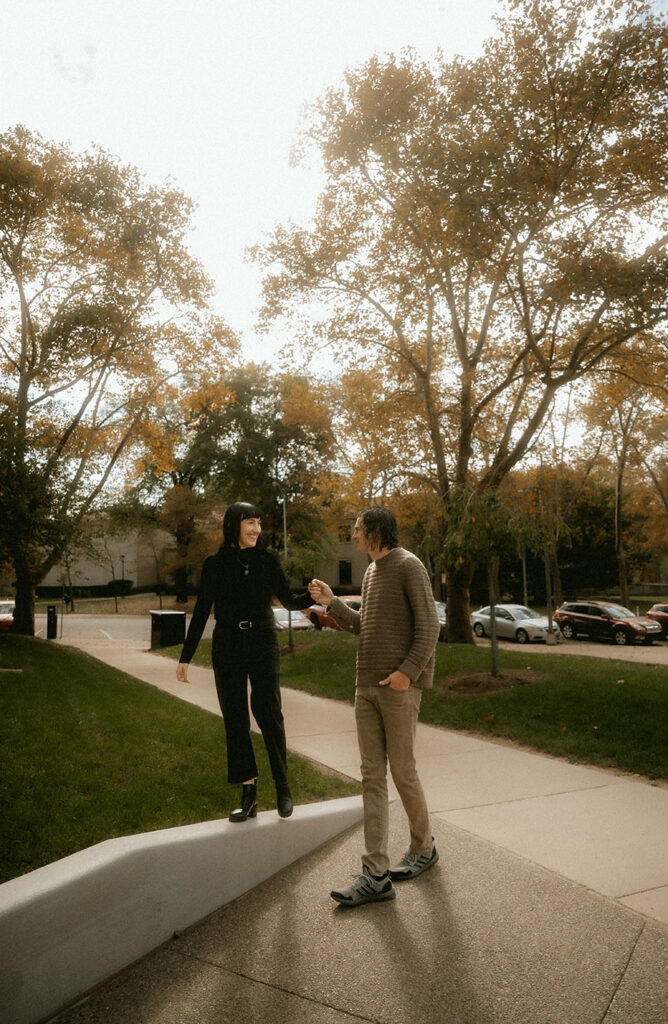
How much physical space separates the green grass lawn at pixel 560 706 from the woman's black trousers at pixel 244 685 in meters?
3.98

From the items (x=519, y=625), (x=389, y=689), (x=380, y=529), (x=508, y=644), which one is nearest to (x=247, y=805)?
(x=389, y=689)

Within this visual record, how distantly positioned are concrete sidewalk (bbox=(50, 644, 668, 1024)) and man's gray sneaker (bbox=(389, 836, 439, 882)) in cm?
5

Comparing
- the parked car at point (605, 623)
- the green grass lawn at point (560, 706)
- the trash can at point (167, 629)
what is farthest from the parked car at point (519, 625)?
the green grass lawn at point (560, 706)

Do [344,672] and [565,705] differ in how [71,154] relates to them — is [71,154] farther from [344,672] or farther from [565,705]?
[565,705]

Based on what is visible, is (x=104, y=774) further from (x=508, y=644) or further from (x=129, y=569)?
(x=129, y=569)

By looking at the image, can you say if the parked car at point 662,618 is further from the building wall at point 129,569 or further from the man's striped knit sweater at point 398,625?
the building wall at point 129,569

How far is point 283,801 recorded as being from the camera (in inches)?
173

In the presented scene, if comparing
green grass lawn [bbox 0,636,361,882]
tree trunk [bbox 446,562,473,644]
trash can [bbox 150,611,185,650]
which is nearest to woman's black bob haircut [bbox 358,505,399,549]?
green grass lawn [bbox 0,636,361,882]

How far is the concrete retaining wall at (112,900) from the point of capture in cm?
279

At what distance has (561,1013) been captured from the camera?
2.78 m

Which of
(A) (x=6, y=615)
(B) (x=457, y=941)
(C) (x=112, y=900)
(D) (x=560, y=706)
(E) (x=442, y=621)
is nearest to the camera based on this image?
(C) (x=112, y=900)

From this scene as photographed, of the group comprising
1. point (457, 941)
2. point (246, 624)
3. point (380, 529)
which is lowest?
point (457, 941)

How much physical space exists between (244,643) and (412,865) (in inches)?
60.4

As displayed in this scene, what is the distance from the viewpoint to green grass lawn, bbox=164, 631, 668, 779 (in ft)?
24.2
